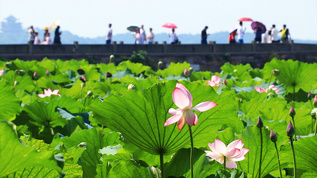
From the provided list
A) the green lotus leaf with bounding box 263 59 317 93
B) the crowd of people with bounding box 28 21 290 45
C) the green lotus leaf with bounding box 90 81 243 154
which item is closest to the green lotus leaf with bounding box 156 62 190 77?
the green lotus leaf with bounding box 263 59 317 93

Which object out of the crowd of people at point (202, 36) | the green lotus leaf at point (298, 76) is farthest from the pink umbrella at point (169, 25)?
the green lotus leaf at point (298, 76)

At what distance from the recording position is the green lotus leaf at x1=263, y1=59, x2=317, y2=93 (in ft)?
10.8

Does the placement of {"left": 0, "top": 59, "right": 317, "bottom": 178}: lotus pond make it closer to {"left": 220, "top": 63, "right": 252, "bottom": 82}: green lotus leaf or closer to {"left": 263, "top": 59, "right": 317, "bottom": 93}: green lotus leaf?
{"left": 263, "top": 59, "right": 317, "bottom": 93}: green lotus leaf

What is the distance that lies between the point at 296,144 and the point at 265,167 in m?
0.11

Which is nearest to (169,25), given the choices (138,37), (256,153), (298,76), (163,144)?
(138,37)

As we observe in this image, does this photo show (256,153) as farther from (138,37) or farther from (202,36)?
(202,36)

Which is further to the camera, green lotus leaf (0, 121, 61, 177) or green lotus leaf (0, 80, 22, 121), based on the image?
green lotus leaf (0, 80, 22, 121)

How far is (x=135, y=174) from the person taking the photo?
3.93 feet

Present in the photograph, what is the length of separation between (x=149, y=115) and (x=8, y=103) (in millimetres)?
776

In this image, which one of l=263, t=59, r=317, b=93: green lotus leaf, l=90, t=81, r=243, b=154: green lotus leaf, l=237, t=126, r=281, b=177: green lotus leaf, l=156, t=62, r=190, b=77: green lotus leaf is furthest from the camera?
l=156, t=62, r=190, b=77: green lotus leaf

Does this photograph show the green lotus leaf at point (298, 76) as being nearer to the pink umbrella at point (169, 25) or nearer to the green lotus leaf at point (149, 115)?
the green lotus leaf at point (149, 115)

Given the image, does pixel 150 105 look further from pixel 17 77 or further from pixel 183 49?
pixel 183 49

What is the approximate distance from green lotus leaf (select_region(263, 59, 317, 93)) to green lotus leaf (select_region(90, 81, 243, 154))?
2.16 metres

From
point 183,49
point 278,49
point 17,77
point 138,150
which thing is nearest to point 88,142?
point 138,150
